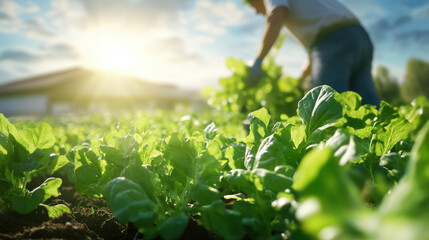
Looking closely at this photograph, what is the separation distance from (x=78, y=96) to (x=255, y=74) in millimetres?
40769

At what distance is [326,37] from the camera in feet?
10.8

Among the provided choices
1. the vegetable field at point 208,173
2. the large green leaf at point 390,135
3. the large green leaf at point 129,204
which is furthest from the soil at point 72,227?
the large green leaf at point 390,135

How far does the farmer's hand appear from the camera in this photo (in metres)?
3.49

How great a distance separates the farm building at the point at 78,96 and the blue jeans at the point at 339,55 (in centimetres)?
3370

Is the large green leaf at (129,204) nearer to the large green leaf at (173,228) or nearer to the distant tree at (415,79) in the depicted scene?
the large green leaf at (173,228)

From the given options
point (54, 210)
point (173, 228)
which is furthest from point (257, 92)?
point (173, 228)

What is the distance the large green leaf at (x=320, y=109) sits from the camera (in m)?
1.25

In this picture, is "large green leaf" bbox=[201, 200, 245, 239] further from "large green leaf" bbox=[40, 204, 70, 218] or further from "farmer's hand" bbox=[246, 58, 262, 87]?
"farmer's hand" bbox=[246, 58, 262, 87]

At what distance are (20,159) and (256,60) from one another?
266 centimetres

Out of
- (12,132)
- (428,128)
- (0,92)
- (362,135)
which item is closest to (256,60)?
(362,135)

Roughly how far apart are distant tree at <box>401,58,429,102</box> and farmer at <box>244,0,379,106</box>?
133 ft

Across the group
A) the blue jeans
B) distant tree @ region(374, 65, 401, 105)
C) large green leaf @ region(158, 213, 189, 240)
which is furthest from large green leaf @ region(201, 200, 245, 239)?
distant tree @ region(374, 65, 401, 105)

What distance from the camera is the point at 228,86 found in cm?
378

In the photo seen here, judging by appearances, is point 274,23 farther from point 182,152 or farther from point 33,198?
point 33,198
